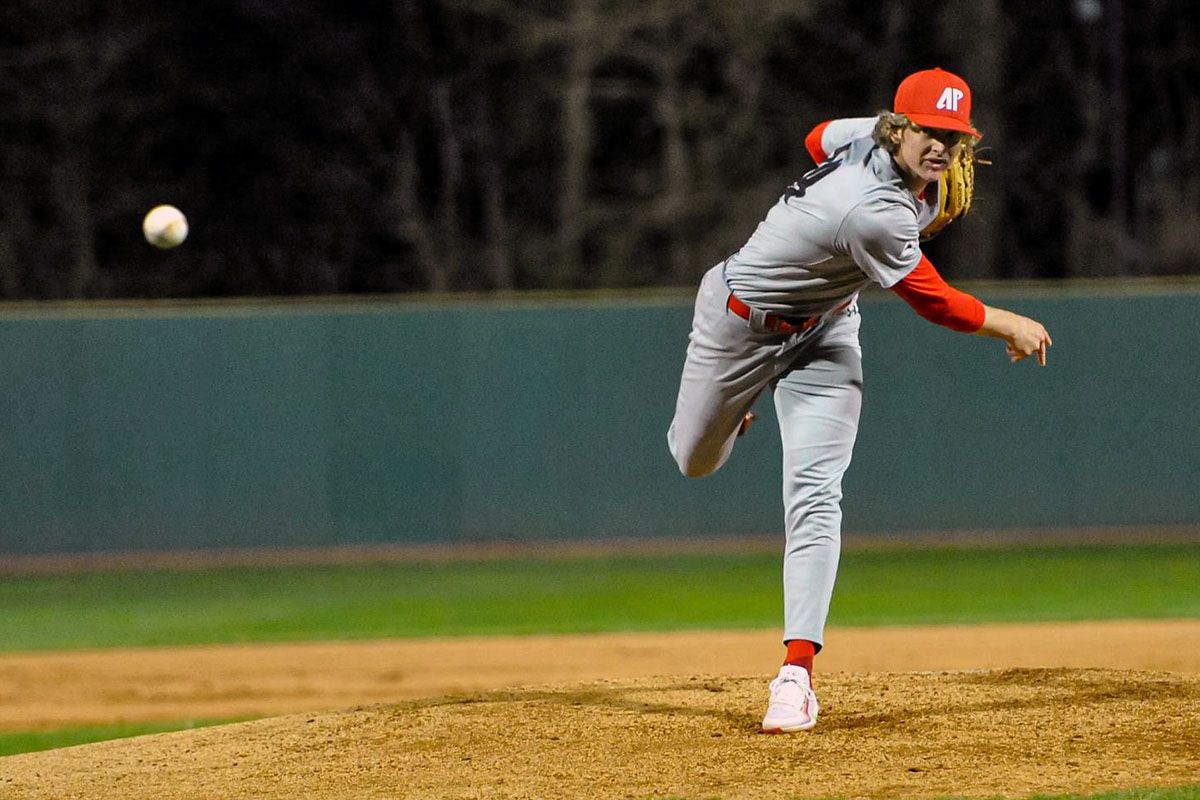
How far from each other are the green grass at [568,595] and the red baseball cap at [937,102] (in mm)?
4632

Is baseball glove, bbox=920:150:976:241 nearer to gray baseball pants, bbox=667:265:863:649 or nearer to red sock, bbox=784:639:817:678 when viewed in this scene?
gray baseball pants, bbox=667:265:863:649

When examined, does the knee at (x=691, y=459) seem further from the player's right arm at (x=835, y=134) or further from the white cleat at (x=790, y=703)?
the player's right arm at (x=835, y=134)

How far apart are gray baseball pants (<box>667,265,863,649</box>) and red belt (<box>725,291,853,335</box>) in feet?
0.07

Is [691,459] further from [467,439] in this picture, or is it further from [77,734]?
[467,439]

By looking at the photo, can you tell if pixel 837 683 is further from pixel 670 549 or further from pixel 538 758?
pixel 670 549

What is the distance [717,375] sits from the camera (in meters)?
4.38

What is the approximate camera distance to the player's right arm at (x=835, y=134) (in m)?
4.37

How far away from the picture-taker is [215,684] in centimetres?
695

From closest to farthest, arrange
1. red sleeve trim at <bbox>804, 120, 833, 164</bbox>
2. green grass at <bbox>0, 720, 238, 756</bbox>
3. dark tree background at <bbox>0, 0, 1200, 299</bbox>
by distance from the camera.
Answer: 1. red sleeve trim at <bbox>804, 120, 833, 164</bbox>
2. green grass at <bbox>0, 720, 238, 756</bbox>
3. dark tree background at <bbox>0, 0, 1200, 299</bbox>

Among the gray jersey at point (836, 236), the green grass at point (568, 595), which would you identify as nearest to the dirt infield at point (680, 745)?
the gray jersey at point (836, 236)

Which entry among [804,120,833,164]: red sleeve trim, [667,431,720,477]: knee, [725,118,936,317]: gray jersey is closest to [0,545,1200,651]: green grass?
[667,431,720,477]: knee

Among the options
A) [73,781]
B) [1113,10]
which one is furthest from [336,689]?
[1113,10]

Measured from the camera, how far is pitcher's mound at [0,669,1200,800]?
397 cm

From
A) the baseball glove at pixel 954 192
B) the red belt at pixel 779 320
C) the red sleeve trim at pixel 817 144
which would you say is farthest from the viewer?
the red sleeve trim at pixel 817 144
